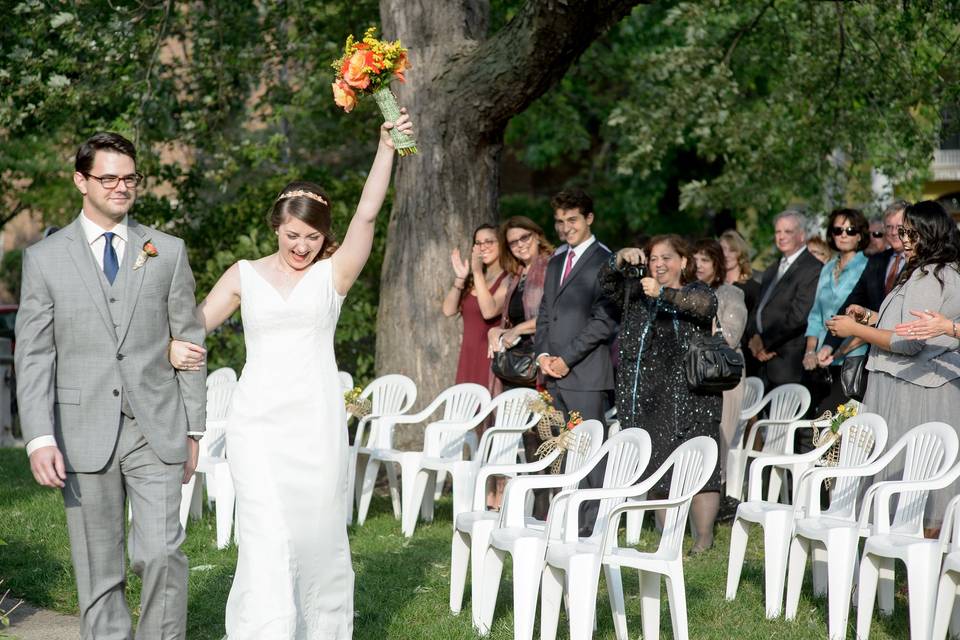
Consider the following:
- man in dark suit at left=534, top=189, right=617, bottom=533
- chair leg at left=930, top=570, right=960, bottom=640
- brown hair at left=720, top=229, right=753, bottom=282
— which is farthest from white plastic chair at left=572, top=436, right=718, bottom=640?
brown hair at left=720, top=229, right=753, bottom=282

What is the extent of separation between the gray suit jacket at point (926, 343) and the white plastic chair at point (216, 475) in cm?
405

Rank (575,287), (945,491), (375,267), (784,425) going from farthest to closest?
1. (375,267)
2. (784,425)
3. (575,287)
4. (945,491)

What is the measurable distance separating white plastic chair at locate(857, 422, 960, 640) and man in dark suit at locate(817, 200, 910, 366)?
2.50 meters

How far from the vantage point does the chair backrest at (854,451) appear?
668 cm

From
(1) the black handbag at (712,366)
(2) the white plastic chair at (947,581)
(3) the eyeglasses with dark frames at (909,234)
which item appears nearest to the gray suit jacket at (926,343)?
(3) the eyeglasses with dark frames at (909,234)

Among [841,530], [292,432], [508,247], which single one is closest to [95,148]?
[292,432]

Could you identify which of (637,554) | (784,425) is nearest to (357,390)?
(784,425)

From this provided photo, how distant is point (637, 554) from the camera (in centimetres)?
583

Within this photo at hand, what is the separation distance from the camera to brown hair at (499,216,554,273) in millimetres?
9398

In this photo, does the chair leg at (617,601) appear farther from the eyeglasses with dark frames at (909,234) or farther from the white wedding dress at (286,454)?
the eyeglasses with dark frames at (909,234)

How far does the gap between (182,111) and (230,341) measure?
260 centimetres

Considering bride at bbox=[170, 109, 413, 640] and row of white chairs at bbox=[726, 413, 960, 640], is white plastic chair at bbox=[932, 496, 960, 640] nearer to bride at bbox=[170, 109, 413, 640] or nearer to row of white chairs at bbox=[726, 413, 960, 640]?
row of white chairs at bbox=[726, 413, 960, 640]

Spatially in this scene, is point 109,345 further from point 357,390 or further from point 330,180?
point 330,180

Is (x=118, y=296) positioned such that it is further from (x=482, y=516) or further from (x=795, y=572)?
(x=795, y=572)
